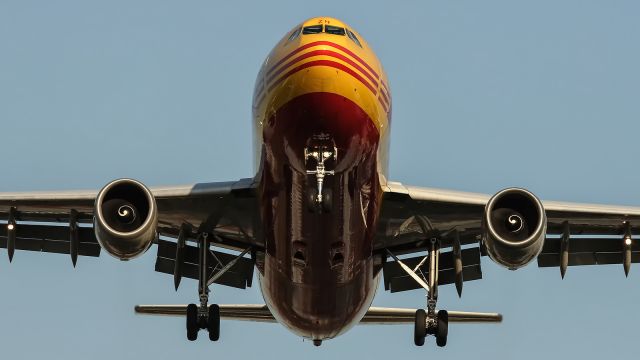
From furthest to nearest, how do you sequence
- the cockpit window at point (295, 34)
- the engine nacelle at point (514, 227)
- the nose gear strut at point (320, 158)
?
the engine nacelle at point (514, 227) → the cockpit window at point (295, 34) → the nose gear strut at point (320, 158)

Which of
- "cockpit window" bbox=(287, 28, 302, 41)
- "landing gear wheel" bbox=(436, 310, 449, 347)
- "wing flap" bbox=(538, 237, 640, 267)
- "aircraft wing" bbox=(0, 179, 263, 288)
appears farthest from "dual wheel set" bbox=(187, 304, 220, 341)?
"wing flap" bbox=(538, 237, 640, 267)

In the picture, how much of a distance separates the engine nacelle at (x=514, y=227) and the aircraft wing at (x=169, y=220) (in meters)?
4.28

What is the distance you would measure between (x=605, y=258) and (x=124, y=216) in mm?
11140

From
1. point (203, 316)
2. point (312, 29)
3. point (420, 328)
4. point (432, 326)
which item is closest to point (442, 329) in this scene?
point (432, 326)

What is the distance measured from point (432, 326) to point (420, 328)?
244 millimetres

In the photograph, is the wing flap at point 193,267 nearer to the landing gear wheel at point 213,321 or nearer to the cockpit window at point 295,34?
the landing gear wheel at point 213,321

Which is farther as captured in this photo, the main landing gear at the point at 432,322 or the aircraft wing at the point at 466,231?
the main landing gear at the point at 432,322

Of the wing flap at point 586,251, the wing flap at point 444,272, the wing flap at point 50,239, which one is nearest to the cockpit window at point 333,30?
the wing flap at point 444,272

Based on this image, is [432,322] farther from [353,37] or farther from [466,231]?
[353,37]

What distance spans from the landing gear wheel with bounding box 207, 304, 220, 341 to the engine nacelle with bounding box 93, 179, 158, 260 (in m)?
3.67

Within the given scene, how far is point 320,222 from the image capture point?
2211cm

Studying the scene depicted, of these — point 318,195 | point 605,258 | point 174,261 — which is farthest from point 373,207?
point 605,258

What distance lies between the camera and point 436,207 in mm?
24766

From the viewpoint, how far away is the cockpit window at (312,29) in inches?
845
